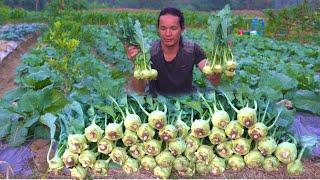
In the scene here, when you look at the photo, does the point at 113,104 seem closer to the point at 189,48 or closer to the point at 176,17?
the point at 176,17

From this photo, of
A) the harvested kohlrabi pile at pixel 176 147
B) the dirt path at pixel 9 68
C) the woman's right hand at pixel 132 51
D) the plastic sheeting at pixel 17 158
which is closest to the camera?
the harvested kohlrabi pile at pixel 176 147

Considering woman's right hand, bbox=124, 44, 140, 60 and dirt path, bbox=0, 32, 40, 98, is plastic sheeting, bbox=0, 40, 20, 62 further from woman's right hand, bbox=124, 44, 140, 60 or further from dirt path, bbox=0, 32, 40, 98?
woman's right hand, bbox=124, 44, 140, 60

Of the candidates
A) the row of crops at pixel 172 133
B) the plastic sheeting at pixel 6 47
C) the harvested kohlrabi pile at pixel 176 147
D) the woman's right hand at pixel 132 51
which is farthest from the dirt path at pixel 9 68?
the harvested kohlrabi pile at pixel 176 147

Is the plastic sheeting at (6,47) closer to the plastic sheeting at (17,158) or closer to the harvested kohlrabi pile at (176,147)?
the plastic sheeting at (17,158)

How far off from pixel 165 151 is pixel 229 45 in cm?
100

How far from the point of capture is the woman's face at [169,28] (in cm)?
339

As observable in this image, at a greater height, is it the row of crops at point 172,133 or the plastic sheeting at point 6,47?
the row of crops at point 172,133

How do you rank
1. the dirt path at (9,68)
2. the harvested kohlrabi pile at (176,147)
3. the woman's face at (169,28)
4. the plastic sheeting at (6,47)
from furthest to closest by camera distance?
the plastic sheeting at (6,47) < the dirt path at (9,68) < the woman's face at (169,28) < the harvested kohlrabi pile at (176,147)

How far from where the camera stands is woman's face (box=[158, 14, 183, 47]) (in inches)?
133

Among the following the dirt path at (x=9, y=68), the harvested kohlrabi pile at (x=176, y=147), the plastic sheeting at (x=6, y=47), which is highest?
the harvested kohlrabi pile at (x=176, y=147)

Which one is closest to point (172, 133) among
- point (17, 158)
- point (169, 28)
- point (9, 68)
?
point (17, 158)

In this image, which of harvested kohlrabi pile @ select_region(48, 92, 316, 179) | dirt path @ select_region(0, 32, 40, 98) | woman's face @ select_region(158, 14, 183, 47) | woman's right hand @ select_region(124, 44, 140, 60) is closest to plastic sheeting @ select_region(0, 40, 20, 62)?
dirt path @ select_region(0, 32, 40, 98)

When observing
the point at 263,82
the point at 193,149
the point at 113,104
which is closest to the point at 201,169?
the point at 193,149

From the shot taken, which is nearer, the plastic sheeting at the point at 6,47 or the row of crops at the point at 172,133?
the row of crops at the point at 172,133
